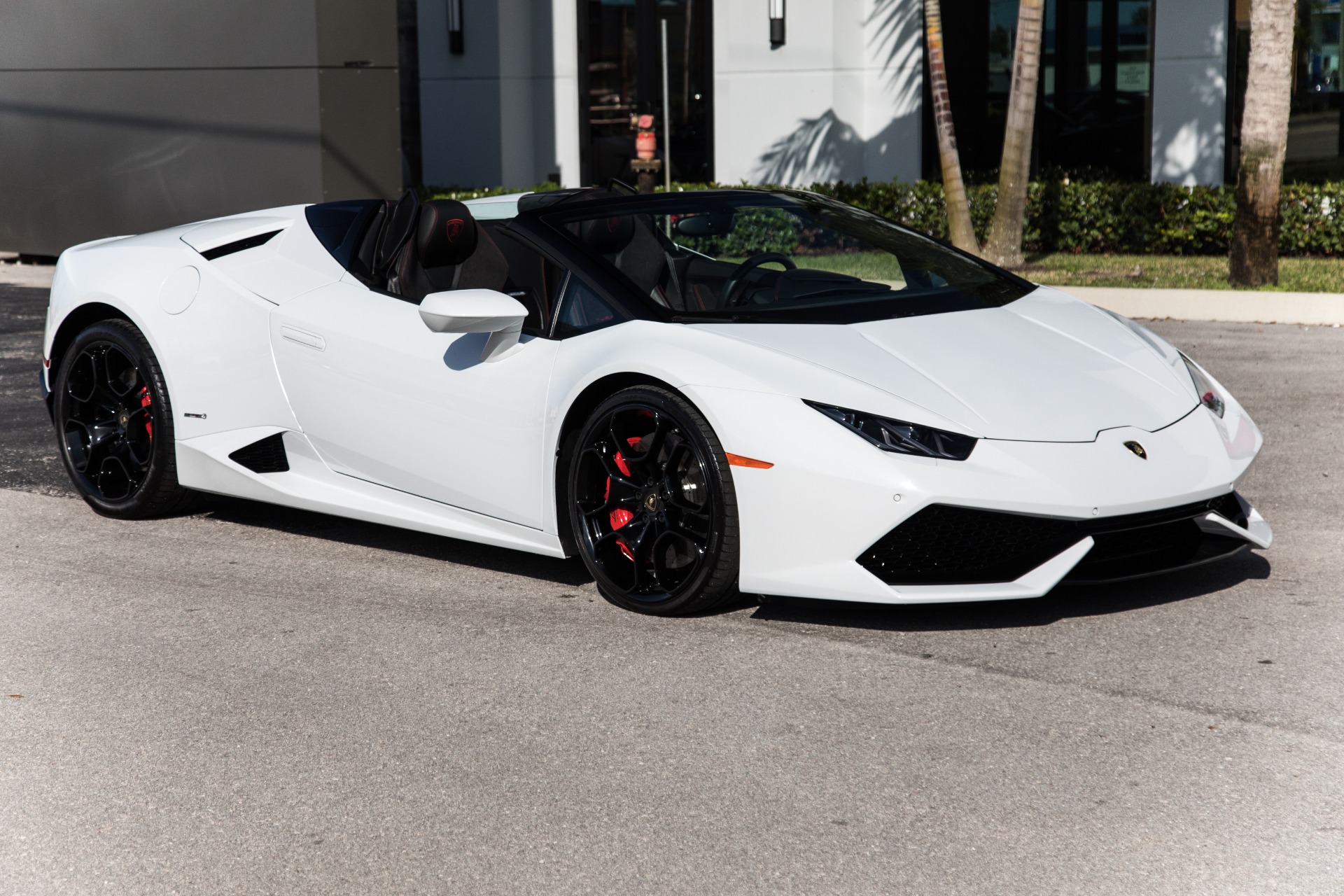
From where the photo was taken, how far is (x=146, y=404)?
598cm

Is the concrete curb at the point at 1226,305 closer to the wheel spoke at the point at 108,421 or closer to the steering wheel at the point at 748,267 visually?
the steering wheel at the point at 748,267

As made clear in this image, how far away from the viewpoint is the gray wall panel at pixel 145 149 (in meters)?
14.8

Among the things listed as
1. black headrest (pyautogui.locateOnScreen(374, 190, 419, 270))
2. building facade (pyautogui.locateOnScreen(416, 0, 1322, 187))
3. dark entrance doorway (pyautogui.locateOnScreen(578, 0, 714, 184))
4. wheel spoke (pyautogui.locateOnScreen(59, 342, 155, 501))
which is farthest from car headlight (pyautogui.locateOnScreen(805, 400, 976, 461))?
dark entrance doorway (pyautogui.locateOnScreen(578, 0, 714, 184))

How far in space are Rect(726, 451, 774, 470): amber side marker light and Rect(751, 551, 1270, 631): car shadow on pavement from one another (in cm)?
47

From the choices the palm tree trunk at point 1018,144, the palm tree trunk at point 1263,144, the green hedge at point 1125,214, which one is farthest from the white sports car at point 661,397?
the green hedge at point 1125,214

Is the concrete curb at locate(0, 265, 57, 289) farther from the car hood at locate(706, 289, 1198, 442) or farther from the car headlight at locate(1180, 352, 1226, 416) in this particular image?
the car headlight at locate(1180, 352, 1226, 416)

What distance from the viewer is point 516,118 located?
19.7 m

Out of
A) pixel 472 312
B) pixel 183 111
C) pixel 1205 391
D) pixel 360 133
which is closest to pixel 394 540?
pixel 472 312

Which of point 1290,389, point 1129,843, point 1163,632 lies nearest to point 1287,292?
point 1290,389

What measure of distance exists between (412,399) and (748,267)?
3.97 ft

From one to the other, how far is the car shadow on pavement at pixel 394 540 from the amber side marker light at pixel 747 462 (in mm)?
997

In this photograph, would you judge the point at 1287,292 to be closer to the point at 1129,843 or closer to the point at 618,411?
the point at 618,411

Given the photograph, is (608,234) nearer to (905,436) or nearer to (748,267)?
Result: (748,267)

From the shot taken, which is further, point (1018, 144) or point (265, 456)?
point (1018, 144)
